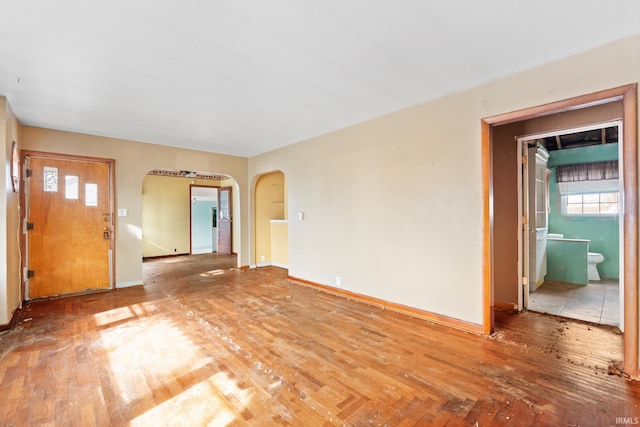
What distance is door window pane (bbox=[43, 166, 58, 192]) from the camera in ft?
13.9

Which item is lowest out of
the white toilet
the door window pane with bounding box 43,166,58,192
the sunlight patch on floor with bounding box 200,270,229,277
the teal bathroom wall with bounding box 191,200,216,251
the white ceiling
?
the sunlight patch on floor with bounding box 200,270,229,277

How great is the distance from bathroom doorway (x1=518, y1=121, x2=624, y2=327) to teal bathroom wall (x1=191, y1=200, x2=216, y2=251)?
8.27 meters

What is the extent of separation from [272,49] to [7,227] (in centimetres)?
344

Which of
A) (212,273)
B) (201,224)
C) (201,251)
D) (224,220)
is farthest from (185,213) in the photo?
(212,273)

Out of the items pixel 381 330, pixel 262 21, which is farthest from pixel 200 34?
pixel 381 330

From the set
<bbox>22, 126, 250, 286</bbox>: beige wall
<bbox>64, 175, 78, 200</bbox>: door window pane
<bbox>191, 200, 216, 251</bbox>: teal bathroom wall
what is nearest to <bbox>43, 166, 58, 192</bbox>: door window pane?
<bbox>64, 175, 78, 200</bbox>: door window pane

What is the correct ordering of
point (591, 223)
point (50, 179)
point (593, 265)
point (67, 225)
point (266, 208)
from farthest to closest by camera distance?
point (266, 208), point (591, 223), point (593, 265), point (67, 225), point (50, 179)

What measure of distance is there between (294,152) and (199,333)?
337 centimetres

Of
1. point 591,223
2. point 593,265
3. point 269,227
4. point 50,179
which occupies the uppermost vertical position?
point 50,179

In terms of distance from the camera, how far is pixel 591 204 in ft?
17.9

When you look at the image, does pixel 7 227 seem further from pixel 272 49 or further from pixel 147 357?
pixel 272 49

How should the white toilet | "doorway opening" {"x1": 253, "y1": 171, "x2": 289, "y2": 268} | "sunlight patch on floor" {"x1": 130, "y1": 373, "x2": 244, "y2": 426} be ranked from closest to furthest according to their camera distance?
1. "sunlight patch on floor" {"x1": 130, "y1": 373, "x2": 244, "y2": 426}
2. the white toilet
3. "doorway opening" {"x1": 253, "y1": 171, "x2": 289, "y2": 268}

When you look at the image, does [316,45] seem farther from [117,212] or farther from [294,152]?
[117,212]

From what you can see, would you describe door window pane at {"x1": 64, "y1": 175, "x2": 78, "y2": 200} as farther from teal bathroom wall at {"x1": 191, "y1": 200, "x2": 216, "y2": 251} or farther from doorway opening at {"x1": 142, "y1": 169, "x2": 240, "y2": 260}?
teal bathroom wall at {"x1": 191, "y1": 200, "x2": 216, "y2": 251}
